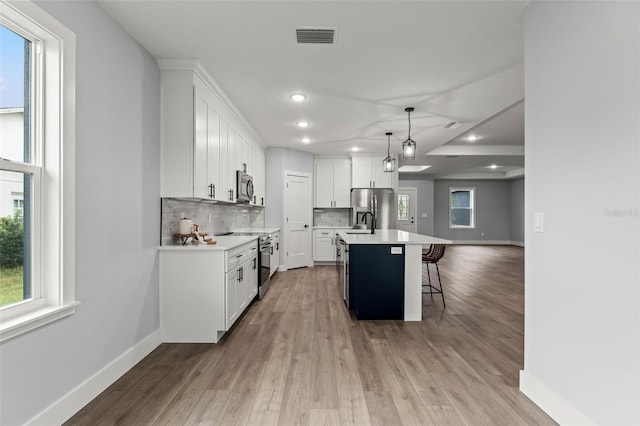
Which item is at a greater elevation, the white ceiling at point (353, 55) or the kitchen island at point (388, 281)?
the white ceiling at point (353, 55)

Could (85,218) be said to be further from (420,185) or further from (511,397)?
(420,185)

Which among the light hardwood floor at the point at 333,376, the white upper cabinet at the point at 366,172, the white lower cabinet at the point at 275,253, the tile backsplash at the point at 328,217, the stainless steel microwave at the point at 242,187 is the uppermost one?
the white upper cabinet at the point at 366,172

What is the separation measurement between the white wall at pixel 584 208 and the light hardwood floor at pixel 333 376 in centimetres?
41

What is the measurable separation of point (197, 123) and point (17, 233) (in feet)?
5.66

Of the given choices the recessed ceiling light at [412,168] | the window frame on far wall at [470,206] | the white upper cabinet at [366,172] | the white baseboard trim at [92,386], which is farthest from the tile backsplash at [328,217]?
the window frame on far wall at [470,206]

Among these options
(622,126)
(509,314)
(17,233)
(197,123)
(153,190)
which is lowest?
(509,314)

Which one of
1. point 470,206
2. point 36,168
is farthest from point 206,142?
point 470,206

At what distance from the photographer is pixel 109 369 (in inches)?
86.7

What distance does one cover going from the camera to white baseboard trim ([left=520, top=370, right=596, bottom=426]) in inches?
65.7

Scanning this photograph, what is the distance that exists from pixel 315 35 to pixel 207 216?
2578mm

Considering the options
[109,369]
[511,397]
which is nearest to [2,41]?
[109,369]

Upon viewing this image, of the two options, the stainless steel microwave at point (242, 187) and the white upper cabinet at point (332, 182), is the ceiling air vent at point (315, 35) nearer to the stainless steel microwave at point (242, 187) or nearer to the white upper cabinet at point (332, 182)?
the stainless steel microwave at point (242, 187)

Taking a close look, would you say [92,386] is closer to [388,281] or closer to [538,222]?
[388,281]

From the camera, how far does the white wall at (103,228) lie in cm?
167
